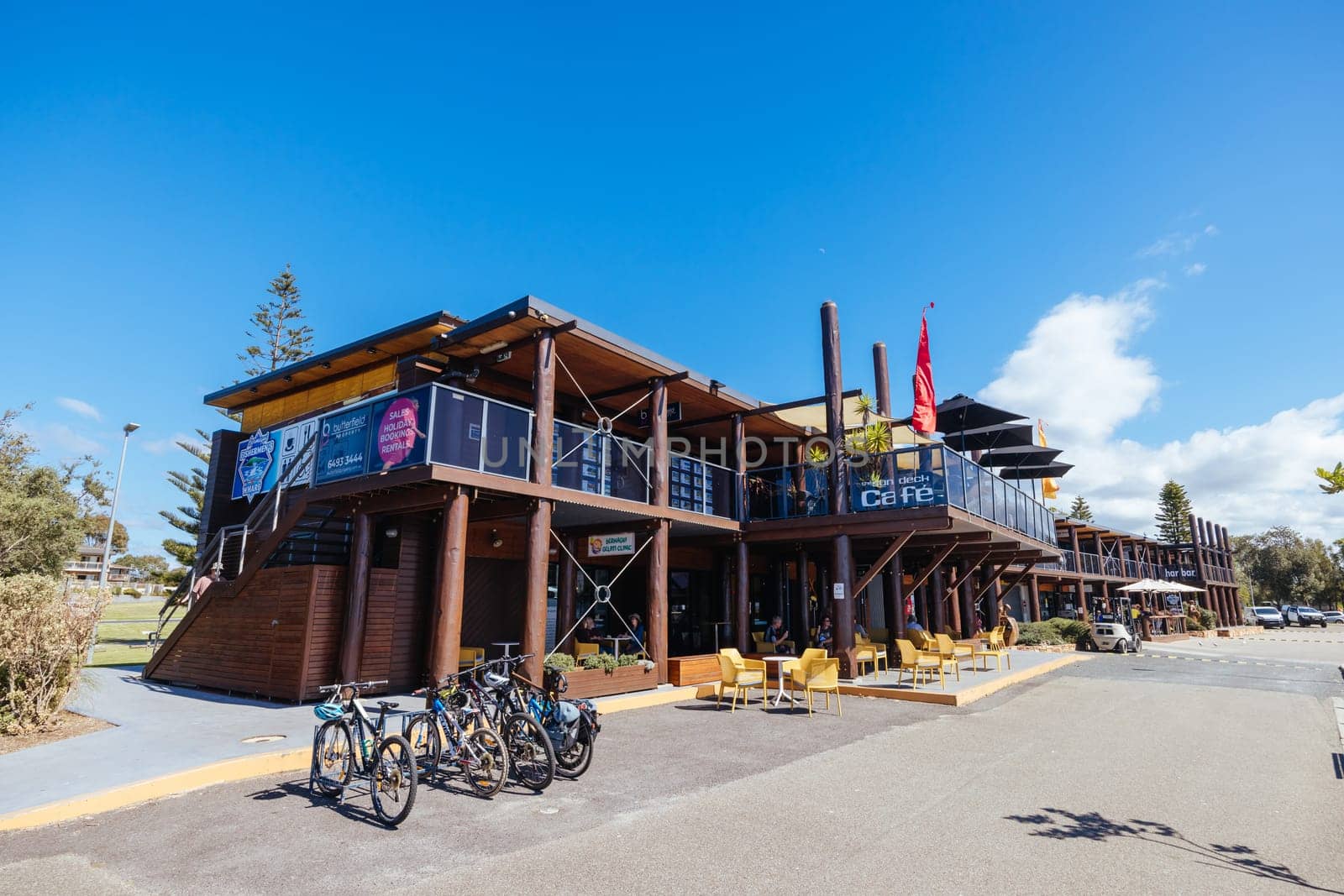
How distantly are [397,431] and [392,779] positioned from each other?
603 cm

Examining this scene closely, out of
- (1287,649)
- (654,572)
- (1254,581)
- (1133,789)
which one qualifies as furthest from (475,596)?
(1254,581)

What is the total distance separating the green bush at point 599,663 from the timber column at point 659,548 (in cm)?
123

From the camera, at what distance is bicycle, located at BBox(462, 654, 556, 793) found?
21.4 ft

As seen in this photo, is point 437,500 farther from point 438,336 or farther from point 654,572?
point 654,572

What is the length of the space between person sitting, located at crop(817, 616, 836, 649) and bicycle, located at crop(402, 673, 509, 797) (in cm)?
948

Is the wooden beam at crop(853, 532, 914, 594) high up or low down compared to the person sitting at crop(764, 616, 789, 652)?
up

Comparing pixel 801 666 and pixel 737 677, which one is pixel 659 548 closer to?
pixel 737 677

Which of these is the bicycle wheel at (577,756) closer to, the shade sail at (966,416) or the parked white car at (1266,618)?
the shade sail at (966,416)

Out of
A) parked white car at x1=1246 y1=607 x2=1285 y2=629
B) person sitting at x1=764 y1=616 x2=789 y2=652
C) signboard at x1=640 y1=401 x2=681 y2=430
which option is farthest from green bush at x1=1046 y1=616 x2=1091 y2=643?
parked white car at x1=1246 y1=607 x2=1285 y2=629

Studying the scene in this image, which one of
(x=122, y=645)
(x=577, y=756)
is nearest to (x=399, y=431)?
(x=577, y=756)

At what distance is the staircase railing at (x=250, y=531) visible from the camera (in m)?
12.6

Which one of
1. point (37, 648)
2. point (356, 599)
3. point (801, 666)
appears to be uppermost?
point (356, 599)

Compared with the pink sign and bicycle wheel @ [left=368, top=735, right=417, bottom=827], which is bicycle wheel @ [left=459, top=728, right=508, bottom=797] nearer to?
bicycle wheel @ [left=368, top=735, right=417, bottom=827]

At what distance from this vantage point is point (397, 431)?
10.5 meters
